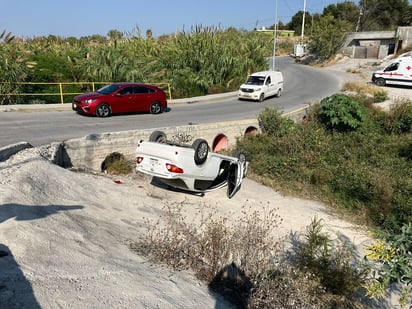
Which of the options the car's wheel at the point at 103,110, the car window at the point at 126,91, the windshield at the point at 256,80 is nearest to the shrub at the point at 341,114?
the windshield at the point at 256,80

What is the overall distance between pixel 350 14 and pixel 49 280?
3242 inches

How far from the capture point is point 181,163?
9219 millimetres

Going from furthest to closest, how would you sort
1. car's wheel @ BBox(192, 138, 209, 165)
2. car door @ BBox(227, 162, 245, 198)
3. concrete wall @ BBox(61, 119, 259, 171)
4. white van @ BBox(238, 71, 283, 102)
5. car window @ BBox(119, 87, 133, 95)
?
white van @ BBox(238, 71, 283, 102) < car window @ BBox(119, 87, 133, 95) < concrete wall @ BBox(61, 119, 259, 171) < car door @ BBox(227, 162, 245, 198) < car's wheel @ BBox(192, 138, 209, 165)

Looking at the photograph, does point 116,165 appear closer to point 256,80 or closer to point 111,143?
point 111,143

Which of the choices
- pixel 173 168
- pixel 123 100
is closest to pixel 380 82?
pixel 123 100

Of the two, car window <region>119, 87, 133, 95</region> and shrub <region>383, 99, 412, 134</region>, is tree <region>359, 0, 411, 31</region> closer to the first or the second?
shrub <region>383, 99, 412, 134</region>

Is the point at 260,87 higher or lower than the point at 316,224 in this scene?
higher

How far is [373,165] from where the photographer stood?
1437 cm

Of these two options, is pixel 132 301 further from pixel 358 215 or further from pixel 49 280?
pixel 358 215

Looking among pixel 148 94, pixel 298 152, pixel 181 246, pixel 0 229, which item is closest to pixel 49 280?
pixel 0 229

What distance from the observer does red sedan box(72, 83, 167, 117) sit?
56.9 feet

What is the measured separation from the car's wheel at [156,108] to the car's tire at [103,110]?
270 centimetres

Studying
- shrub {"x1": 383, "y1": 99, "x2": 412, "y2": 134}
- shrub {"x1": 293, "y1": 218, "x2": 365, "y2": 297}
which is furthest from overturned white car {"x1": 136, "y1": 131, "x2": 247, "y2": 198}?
shrub {"x1": 383, "y1": 99, "x2": 412, "y2": 134}

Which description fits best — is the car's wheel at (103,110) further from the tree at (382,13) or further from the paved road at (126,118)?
the tree at (382,13)
